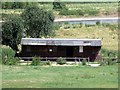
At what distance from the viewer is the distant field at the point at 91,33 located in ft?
191

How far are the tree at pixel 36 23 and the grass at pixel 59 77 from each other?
47.9 feet

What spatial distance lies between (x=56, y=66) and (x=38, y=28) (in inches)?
553

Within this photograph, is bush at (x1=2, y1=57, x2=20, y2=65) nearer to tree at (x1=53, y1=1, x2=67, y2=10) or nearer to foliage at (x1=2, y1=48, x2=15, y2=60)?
foliage at (x1=2, y1=48, x2=15, y2=60)

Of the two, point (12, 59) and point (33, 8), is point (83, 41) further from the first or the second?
point (33, 8)

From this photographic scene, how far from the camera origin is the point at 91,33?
61781 mm

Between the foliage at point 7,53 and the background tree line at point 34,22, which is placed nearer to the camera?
the foliage at point 7,53

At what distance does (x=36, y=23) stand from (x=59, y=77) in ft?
67.6

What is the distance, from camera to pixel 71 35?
196 feet

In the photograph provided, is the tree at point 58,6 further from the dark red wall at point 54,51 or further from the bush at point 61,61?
the bush at point 61,61

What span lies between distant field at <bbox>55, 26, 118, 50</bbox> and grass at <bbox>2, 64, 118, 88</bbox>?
910 inches

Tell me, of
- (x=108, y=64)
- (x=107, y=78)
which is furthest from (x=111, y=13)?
(x=107, y=78)

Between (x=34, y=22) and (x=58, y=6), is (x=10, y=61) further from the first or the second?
(x=58, y=6)

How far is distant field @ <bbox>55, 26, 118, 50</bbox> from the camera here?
5809 centimetres

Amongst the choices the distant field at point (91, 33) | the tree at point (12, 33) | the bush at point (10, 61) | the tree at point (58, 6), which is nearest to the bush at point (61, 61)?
the bush at point (10, 61)
